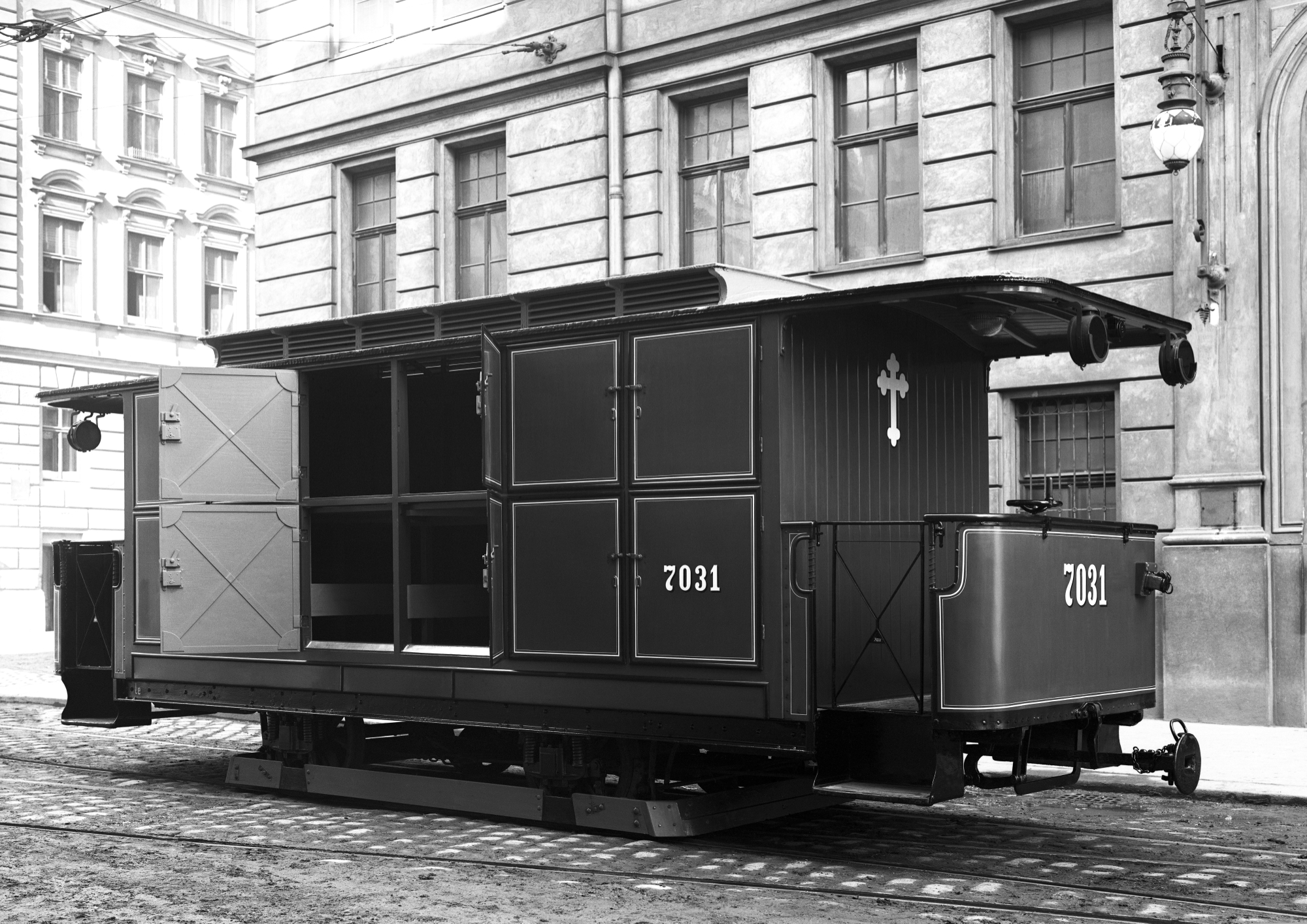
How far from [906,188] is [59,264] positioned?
24.1 m

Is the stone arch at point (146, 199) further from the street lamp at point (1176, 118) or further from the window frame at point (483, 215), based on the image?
the street lamp at point (1176, 118)

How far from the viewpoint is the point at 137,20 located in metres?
38.0

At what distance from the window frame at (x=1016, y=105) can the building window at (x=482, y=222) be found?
7113mm

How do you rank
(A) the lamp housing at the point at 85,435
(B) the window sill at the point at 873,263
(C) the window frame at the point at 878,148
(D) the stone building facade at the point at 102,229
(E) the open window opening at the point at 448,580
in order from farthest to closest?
(D) the stone building facade at the point at 102,229 → (C) the window frame at the point at 878,148 → (B) the window sill at the point at 873,263 → (A) the lamp housing at the point at 85,435 → (E) the open window opening at the point at 448,580

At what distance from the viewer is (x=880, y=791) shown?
8477 mm

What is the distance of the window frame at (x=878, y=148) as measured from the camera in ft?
58.2

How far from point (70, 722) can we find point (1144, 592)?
26.8 feet

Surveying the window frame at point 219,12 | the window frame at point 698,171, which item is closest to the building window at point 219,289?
the window frame at point 219,12

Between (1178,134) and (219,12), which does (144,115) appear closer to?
(219,12)

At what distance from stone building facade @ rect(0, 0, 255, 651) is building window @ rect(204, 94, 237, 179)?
0.04 meters

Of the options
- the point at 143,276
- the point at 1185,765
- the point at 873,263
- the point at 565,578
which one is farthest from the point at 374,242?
the point at 143,276

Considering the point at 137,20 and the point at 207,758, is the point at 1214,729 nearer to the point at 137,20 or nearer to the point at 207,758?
the point at 207,758

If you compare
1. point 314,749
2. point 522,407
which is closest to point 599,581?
point 522,407

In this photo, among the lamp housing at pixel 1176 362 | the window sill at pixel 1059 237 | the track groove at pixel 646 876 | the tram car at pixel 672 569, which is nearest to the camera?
the track groove at pixel 646 876
